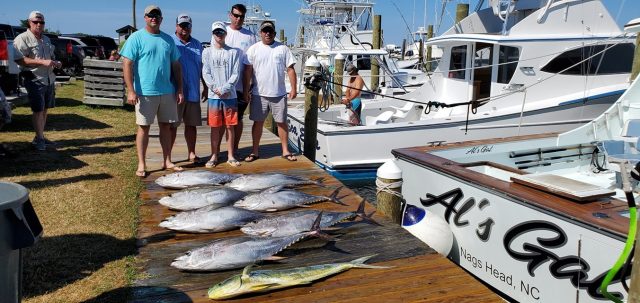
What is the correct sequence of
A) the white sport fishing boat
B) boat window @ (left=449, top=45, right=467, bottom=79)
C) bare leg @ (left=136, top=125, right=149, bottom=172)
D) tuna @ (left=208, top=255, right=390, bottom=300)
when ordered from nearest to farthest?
tuna @ (left=208, top=255, right=390, bottom=300) → the white sport fishing boat → bare leg @ (left=136, top=125, right=149, bottom=172) → boat window @ (left=449, top=45, right=467, bottom=79)

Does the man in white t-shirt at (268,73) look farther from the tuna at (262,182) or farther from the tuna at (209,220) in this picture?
the tuna at (209,220)

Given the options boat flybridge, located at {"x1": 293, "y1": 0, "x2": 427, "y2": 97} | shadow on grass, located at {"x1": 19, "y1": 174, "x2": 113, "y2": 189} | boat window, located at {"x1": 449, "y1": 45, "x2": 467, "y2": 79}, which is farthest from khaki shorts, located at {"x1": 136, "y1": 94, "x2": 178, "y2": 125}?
boat flybridge, located at {"x1": 293, "y1": 0, "x2": 427, "y2": 97}

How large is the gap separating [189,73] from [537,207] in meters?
3.61

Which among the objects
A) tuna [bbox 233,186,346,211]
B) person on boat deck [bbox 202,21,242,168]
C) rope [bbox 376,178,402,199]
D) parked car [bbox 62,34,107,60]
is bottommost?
tuna [bbox 233,186,346,211]

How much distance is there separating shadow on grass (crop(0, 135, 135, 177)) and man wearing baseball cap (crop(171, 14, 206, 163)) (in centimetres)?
173

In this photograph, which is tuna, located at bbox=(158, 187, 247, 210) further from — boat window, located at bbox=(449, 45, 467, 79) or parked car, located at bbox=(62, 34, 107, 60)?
parked car, located at bbox=(62, 34, 107, 60)

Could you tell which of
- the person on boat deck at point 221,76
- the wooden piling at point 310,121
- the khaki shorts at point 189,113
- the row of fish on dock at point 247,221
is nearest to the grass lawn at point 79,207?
the row of fish on dock at point 247,221

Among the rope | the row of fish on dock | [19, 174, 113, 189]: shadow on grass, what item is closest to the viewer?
the row of fish on dock

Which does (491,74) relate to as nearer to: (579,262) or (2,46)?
(579,262)

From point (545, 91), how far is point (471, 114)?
1.27 metres

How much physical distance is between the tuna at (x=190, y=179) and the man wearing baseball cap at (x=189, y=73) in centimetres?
72

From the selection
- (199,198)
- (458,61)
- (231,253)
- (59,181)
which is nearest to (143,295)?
(231,253)

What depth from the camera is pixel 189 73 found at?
5.28m

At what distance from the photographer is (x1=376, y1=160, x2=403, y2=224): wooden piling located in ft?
14.3
